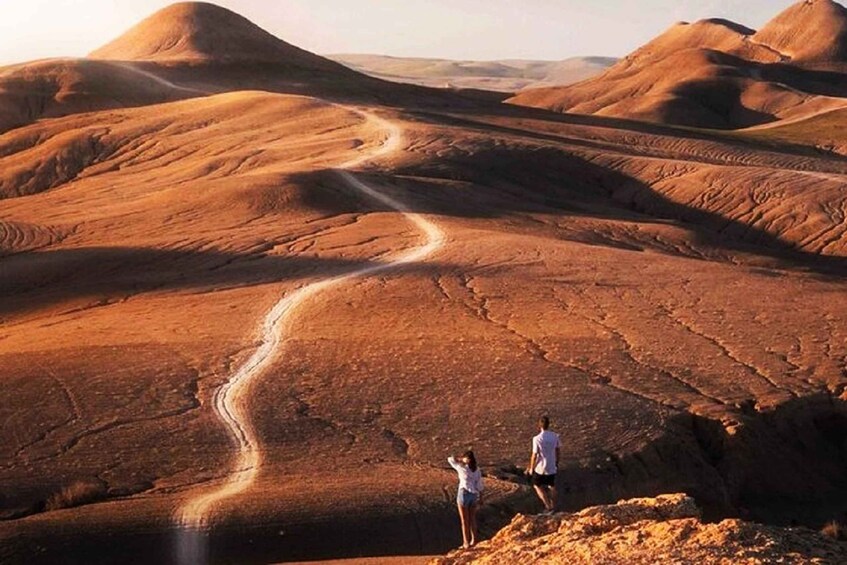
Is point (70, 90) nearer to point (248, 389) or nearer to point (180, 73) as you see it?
point (180, 73)

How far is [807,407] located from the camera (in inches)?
761

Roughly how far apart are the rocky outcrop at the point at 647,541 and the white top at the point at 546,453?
2.55 metres

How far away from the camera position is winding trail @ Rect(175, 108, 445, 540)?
546 inches

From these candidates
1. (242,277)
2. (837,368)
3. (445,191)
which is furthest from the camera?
(445,191)

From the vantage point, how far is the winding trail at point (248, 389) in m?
13.9

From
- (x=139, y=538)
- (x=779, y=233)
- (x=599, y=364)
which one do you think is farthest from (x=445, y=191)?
(x=139, y=538)

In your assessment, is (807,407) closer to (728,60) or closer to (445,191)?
(445,191)

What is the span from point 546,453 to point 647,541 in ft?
13.6

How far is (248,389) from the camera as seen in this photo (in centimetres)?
1805

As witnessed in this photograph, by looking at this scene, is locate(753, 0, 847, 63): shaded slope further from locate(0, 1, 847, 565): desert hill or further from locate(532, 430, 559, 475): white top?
locate(532, 430, 559, 475): white top

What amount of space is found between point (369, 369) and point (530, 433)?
3.16 m

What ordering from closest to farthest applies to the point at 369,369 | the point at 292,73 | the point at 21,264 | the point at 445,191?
the point at 369,369 < the point at 21,264 < the point at 445,191 < the point at 292,73

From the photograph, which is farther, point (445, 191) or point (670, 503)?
point (445, 191)

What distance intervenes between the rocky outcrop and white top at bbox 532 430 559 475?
255 centimetres
